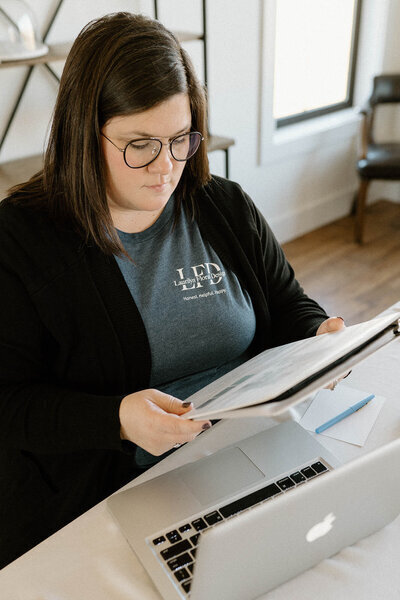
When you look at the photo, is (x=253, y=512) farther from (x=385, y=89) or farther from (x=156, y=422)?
(x=385, y=89)

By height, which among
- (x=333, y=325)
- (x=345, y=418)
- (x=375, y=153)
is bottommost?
(x=375, y=153)

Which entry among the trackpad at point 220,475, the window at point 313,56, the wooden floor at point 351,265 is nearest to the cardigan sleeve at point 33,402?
the trackpad at point 220,475

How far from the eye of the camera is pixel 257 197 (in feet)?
11.1

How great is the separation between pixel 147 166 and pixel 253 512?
2.05 ft

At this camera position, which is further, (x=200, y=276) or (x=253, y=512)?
(x=200, y=276)

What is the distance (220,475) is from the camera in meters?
0.88

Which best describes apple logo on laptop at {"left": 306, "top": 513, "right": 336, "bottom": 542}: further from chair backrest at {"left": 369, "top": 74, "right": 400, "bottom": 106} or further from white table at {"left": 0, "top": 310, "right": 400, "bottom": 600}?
chair backrest at {"left": 369, "top": 74, "right": 400, "bottom": 106}

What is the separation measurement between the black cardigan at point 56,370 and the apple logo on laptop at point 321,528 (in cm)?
36

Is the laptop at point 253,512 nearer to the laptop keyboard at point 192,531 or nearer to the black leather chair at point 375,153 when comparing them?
the laptop keyboard at point 192,531

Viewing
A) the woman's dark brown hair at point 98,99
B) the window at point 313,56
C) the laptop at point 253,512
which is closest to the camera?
the laptop at point 253,512

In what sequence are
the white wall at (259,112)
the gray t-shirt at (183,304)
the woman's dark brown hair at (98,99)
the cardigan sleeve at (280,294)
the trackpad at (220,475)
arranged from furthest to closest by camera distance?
the white wall at (259,112) → the cardigan sleeve at (280,294) → the gray t-shirt at (183,304) → the woman's dark brown hair at (98,99) → the trackpad at (220,475)

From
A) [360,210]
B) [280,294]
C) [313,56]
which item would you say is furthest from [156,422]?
[313,56]

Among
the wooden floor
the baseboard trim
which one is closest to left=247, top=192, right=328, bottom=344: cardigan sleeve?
the wooden floor

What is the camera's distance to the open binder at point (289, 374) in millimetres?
643
